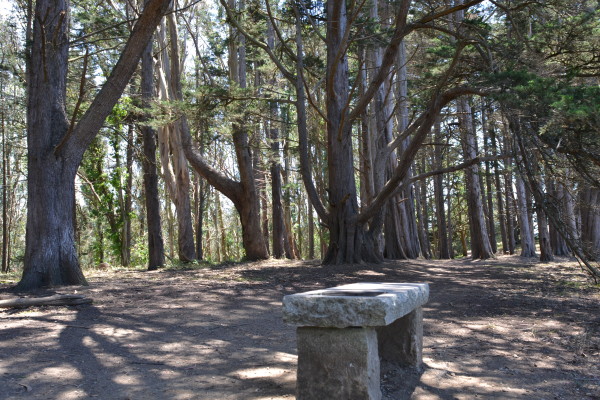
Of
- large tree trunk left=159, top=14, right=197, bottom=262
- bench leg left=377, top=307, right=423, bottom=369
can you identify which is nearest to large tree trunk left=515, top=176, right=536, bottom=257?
large tree trunk left=159, top=14, right=197, bottom=262

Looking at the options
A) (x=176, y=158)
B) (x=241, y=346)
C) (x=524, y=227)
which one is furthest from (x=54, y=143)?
(x=524, y=227)

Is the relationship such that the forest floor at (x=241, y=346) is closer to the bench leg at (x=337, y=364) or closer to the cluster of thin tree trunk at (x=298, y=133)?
the bench leg at (x=337, y=364)

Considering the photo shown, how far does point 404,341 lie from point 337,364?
1395 millimetres

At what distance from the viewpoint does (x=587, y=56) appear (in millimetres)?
11094

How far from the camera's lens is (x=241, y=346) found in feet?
18.8

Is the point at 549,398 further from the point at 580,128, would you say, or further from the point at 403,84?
the point at 403,84

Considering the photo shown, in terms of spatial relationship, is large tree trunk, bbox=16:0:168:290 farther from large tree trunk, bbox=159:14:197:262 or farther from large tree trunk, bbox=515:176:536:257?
large tree trunk, bbox=515:176:536:257

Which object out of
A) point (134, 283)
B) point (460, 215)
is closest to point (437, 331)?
point (134, 283)

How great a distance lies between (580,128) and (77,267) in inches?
315

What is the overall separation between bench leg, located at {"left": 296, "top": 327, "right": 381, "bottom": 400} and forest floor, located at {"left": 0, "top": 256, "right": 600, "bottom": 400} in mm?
512

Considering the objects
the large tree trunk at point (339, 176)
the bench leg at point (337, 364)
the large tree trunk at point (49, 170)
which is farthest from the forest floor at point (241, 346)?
the large tree trunk at point (339, 176)

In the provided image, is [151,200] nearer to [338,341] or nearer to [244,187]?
[244,187]

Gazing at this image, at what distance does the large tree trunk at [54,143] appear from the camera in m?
Answer: 8.38

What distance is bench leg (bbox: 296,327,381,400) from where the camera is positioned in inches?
141
